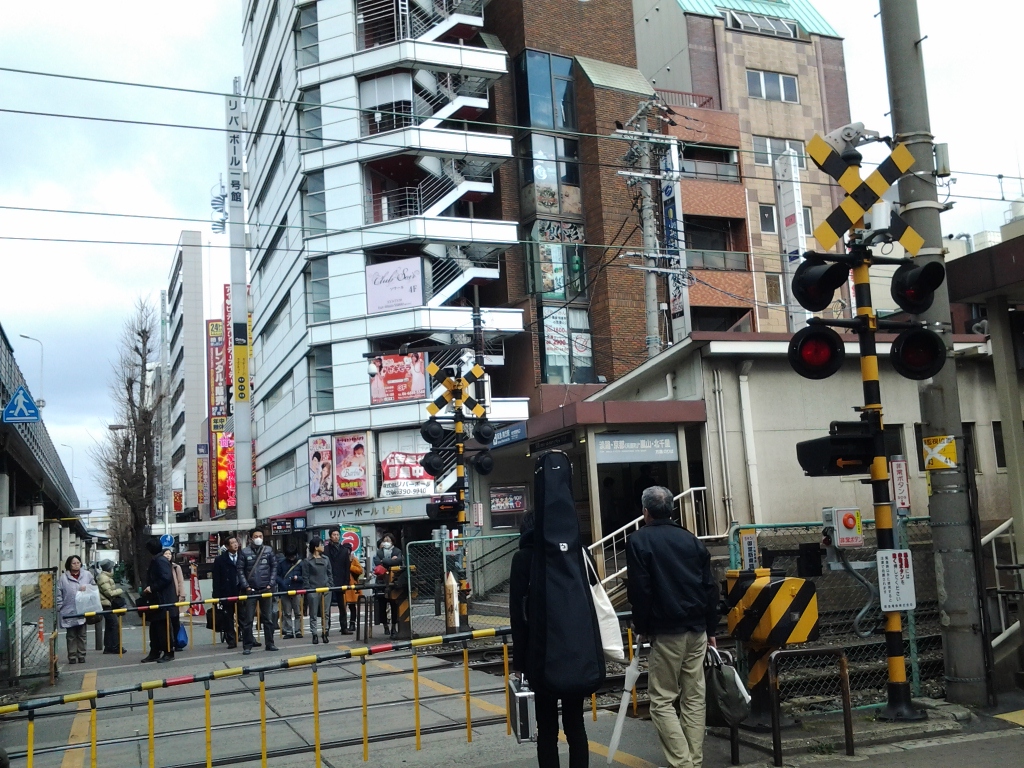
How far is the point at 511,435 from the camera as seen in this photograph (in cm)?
2122

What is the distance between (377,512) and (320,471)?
3.24m

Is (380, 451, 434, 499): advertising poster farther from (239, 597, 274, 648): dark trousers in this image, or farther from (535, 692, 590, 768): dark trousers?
(535, 692, 590, 768): dark trousers

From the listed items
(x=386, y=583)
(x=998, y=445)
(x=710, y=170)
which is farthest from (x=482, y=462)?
(x=710, y=170)

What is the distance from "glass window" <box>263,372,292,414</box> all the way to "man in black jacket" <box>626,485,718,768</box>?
1644 inches

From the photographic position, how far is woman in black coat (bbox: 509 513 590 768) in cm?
605

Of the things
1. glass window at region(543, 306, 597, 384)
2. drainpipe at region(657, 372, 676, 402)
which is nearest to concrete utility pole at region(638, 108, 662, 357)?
drainpipe at region(657, 372, 676, 402)

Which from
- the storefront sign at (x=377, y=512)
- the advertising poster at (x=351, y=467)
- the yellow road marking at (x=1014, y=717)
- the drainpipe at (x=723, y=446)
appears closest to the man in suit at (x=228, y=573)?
the drainpipe at (x=723, y=446)

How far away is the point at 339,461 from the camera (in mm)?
41094

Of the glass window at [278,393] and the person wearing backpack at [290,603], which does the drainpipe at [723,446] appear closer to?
the person wearing backpack at [290,603]

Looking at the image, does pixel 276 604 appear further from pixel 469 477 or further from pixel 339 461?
pixel 339 461

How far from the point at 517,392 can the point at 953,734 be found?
34.6 metres

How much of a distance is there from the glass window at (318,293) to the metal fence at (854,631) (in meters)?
29.3

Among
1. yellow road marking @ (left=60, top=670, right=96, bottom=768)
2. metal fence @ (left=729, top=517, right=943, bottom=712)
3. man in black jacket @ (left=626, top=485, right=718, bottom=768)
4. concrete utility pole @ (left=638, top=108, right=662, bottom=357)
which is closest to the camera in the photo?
man in black jacket @ (left=626, top=485, right=718, bottom=768)

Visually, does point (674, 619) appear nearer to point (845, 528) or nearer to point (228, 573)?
point (845, 528)
